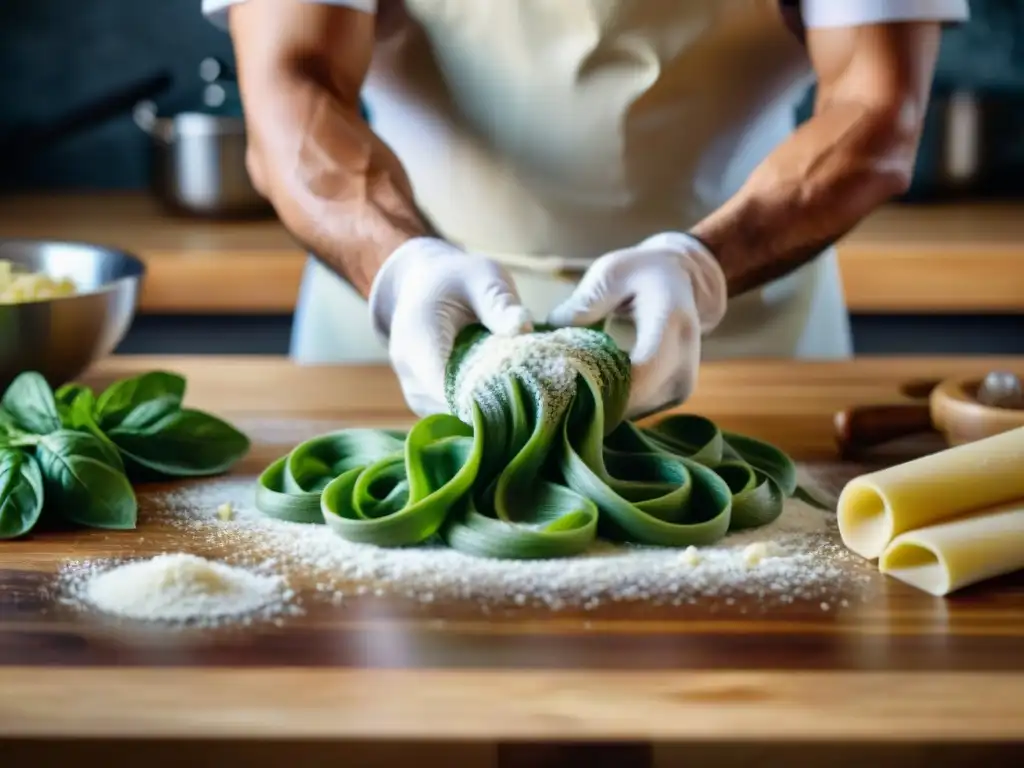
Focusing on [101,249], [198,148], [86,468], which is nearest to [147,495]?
[86,468]

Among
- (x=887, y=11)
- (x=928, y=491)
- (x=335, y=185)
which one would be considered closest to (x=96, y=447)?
(x=335, y=185)

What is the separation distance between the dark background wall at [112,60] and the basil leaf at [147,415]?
210cm

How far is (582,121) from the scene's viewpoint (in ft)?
6.09

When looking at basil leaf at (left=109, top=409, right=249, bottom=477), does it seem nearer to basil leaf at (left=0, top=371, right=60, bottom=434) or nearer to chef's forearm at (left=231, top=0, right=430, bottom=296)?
basil leaf at (left=0, top=371, right=60, bottom=434)

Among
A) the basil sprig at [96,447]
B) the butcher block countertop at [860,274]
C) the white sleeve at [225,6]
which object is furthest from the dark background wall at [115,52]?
the basil sprig at [96,447]

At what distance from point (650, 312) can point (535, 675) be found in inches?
21.6

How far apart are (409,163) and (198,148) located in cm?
93

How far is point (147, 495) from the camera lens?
4.35 ft

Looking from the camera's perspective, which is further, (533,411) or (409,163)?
(409,163)

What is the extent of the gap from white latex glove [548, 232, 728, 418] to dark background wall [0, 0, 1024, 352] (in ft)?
6.51

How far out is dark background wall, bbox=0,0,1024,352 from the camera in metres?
3.29

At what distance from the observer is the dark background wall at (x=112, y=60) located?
329 centimetres

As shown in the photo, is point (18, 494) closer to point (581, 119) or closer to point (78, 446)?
point (78, 446)

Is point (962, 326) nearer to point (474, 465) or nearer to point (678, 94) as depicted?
point (678, 94)
